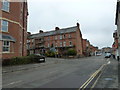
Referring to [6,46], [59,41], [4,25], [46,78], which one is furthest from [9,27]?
[59,41]

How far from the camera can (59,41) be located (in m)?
59.7

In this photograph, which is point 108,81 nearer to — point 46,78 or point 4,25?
point 46,78

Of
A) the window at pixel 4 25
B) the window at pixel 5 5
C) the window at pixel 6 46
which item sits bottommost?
the window at pixel 6 46

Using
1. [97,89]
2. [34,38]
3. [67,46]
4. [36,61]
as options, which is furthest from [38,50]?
[97,89]

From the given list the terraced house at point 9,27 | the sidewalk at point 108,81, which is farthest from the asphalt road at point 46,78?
the terraced house at point 9,27

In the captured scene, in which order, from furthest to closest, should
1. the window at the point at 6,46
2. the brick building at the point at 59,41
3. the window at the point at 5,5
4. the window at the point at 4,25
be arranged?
the brick building at the point at 59,41
the window at the point at 5,5
the window at the point at 4,25
the window at the point at 6,46

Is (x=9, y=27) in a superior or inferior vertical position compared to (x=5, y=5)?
inferior

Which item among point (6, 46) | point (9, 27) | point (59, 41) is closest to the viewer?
Answer: point (6, 46)

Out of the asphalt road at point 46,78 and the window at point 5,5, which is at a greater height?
the window at point 5,5

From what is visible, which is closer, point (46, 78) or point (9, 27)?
point (46, 78)

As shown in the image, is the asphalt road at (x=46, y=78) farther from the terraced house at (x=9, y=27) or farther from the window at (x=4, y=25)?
the window at (x=4, y=25)

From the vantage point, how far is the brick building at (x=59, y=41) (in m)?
55.8

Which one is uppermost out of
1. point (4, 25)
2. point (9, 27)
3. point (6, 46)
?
point (4, 25)

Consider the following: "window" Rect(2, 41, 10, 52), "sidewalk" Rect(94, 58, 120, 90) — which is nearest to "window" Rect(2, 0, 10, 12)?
"window" Rect(2, 41, 10, 52)
